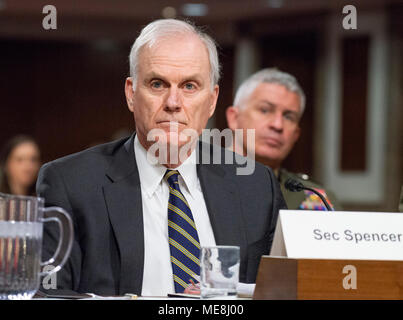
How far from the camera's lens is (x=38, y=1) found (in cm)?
784

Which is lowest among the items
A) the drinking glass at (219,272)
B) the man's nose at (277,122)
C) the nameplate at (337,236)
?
the drinking glass at (219,272)

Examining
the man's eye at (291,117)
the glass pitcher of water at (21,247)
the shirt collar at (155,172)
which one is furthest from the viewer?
the man's eye at (291,117)

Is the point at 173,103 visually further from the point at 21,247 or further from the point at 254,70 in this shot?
the point at 254,70

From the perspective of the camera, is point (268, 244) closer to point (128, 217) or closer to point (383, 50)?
point (128, 217)

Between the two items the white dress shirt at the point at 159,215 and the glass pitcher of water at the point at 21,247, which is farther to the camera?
the white dress shirt at the point at 159,215

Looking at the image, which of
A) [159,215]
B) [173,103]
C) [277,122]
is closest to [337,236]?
[159,215]

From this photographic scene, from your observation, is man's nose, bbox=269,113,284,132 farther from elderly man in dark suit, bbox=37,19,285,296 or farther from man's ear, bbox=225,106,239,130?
elderly man in dark suit, bbox=37,19,285,296

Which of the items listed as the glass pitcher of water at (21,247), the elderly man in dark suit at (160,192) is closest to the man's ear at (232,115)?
the elderly man in dark suit at (160,192)

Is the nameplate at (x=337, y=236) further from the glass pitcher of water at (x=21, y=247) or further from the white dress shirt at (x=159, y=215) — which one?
the white dress shirt at (x=159, y=215)

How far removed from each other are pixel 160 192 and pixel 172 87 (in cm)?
32

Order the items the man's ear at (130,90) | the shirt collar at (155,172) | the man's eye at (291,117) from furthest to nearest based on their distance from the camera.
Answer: the man's eye at (291,117), the man's ear at (130,90), the shirt collar at (155,172)

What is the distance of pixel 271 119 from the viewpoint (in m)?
3.91

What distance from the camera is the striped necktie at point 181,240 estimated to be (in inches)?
78.4

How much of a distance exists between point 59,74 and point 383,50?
3760 millimetres
